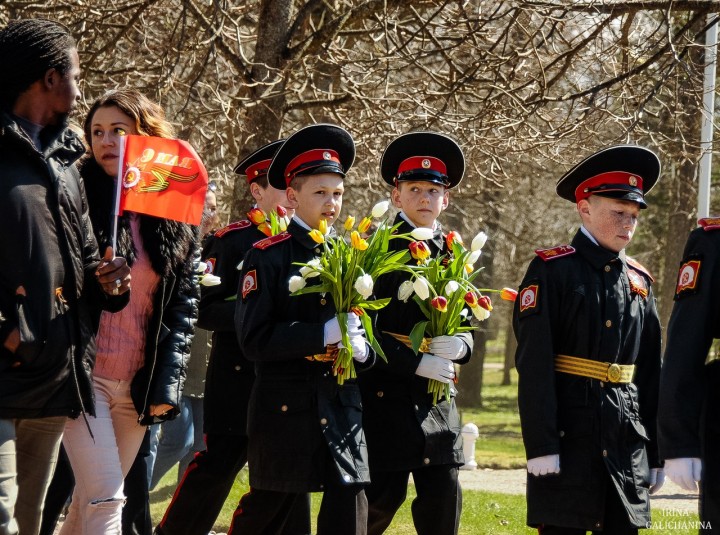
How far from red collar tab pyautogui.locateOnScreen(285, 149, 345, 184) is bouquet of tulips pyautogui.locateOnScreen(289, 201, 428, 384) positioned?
1.12 feet

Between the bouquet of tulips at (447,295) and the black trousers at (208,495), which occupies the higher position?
the bouquet of tulips at (447,295)

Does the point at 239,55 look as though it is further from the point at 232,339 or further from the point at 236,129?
the point at 232,339

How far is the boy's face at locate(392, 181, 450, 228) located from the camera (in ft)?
20.0

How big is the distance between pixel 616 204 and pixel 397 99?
379cm

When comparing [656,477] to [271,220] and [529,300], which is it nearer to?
[529,300]

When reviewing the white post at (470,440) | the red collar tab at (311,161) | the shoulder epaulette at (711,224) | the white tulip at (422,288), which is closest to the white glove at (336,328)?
the white tulip at (422,288)

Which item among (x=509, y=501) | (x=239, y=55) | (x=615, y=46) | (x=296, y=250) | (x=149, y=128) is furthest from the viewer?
(x=509, y=501)

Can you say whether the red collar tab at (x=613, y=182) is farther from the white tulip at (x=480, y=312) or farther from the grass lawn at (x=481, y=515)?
the grass lawn at (x=481, y=515)

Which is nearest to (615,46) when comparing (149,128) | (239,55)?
(239,55)

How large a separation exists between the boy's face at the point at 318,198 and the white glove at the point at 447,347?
31.5 inches

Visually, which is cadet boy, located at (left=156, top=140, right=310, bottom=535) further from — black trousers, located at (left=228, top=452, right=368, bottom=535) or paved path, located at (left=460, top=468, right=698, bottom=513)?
paved path, located at (left=460, top=468, right=698, bottom=513)

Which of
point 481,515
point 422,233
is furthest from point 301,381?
point 481,515

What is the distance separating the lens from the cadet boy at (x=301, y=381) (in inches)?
202

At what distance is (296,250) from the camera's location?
5.45 metres
